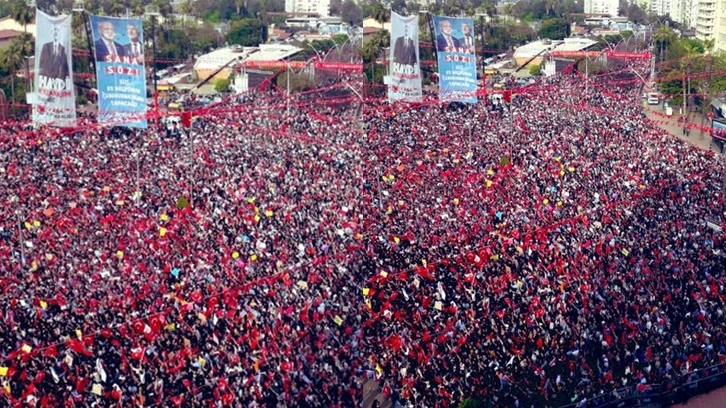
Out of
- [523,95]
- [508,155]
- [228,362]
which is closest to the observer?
[228,362]

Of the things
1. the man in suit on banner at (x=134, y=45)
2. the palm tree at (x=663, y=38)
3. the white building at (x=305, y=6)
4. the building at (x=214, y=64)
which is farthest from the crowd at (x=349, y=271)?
the white building at (x=305, y=6)

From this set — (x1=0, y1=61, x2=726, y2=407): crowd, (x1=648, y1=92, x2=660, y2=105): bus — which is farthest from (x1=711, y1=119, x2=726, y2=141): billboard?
(x1=648, y1=92, x2=660, y2=105): bus

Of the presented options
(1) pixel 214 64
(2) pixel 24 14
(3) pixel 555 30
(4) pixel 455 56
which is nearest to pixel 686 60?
(4) pixel 455 56

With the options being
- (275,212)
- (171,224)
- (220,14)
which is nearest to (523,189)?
(275,212)

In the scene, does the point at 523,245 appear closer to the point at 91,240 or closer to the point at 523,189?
the point at 523,189

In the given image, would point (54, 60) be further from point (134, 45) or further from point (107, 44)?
point (134, 45)

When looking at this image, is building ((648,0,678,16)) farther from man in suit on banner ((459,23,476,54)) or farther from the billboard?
man in suit on banner ((459,23,476,54))

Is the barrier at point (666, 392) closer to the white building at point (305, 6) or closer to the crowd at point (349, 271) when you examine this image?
the crowd at point (349, 271)

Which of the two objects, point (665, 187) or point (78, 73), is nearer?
point (665, 187)
